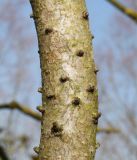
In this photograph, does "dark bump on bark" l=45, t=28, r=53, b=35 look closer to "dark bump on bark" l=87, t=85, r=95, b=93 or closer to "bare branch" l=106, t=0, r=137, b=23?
"dark bump on bark" l=87, t=85, r=95, b=93

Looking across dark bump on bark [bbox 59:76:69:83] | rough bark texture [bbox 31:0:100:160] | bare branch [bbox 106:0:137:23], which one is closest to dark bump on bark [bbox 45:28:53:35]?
rough bark texture [bbox 31:0:100:160]

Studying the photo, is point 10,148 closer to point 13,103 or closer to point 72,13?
point 13,103

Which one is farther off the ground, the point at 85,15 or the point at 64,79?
the point at 85,15

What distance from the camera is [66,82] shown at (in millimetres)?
885

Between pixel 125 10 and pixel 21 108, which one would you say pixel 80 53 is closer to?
pixel 125 10

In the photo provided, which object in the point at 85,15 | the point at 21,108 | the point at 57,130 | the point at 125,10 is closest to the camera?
the point at 57,130

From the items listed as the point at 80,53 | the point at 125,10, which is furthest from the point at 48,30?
the point at 125,10

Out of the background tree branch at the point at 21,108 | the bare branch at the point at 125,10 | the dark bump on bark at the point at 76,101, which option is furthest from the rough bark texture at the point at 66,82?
the background tree branch at the point at 21,108

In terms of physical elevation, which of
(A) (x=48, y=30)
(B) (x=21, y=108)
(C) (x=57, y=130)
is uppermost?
(B) (x=21, y=108)

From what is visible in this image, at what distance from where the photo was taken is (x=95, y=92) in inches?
35.7

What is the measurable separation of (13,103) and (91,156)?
9.26 ft

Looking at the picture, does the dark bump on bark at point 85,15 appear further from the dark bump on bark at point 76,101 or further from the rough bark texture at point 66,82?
the dark bump on bark at point 76,101

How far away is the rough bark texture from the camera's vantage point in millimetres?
852

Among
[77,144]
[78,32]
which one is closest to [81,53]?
[78,32]
